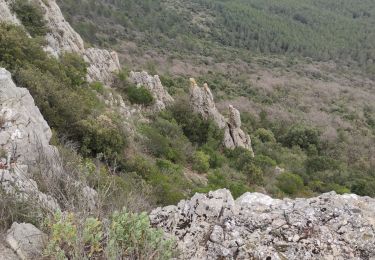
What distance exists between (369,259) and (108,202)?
11.6ft

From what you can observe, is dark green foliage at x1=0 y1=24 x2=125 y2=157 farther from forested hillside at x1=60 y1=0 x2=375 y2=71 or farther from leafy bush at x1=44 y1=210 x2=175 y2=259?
forested hillside at x1=60 y1=0 x2=375 y2=71

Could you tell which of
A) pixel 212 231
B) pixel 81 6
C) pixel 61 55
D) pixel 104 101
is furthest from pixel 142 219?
pixel 81 6

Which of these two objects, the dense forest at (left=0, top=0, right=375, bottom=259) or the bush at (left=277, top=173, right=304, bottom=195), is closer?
the dense forest at (left=0, top=0, right=375, bottom=259)

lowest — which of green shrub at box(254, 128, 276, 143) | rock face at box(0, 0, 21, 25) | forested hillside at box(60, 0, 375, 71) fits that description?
forested hillside at box(60, 0, 375, 71)

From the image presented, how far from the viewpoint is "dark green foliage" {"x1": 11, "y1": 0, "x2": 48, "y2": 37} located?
2241cm

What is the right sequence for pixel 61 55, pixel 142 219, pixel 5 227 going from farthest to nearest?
1. pixel 61 55
2. pixel 5 227
3. pixel 142 219

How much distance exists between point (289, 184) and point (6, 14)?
1597 cm

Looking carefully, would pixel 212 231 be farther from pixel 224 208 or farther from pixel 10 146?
pixel 10 146

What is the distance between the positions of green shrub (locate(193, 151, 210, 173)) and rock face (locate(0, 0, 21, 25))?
10.6 m

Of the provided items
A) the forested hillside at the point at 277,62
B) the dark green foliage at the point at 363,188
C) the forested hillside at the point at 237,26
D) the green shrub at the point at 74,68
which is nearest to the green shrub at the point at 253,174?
the forested hillside at the point at 277,62

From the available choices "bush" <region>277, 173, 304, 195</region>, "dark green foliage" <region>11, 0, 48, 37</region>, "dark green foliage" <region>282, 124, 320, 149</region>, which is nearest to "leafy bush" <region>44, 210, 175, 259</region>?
"bush" <region>277, 173, 304, 195</region>

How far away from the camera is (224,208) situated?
6.54 m

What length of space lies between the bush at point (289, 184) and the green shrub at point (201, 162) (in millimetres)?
4064

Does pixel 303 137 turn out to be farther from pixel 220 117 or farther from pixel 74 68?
pixel 74 68
